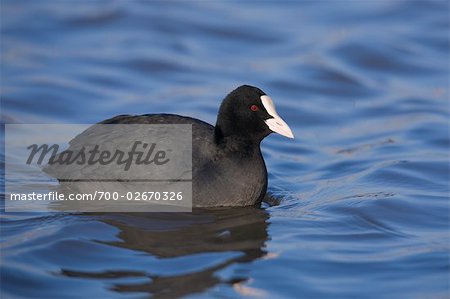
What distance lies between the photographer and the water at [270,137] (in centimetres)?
640

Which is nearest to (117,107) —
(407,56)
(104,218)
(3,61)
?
(3,61)

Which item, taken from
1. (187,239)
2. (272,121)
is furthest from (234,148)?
(187,239)

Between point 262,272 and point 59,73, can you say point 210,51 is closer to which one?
point 59,73

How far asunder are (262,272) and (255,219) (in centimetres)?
118

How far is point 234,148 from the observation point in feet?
25.3

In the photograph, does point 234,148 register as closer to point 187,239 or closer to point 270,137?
point 187,239

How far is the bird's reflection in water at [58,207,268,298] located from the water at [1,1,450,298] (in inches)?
0.7

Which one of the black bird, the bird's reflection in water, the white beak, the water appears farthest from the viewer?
the white beak

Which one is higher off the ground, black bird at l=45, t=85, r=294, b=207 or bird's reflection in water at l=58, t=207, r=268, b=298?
black bird at l=45, t=85, r=294, b=207

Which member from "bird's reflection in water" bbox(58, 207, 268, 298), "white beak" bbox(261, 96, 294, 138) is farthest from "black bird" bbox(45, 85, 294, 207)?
"bird's reflection in water" bbox(58, 207, 268, 298)

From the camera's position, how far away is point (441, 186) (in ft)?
28.9

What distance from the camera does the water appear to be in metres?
6.40

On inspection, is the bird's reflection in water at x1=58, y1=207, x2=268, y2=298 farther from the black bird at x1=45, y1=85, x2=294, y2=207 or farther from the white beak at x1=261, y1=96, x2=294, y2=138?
the white beak at x1=261, y1=96, x2=294, y2=138

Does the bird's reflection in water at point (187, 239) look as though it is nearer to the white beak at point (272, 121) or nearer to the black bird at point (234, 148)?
the black bird at point (234, 148)
